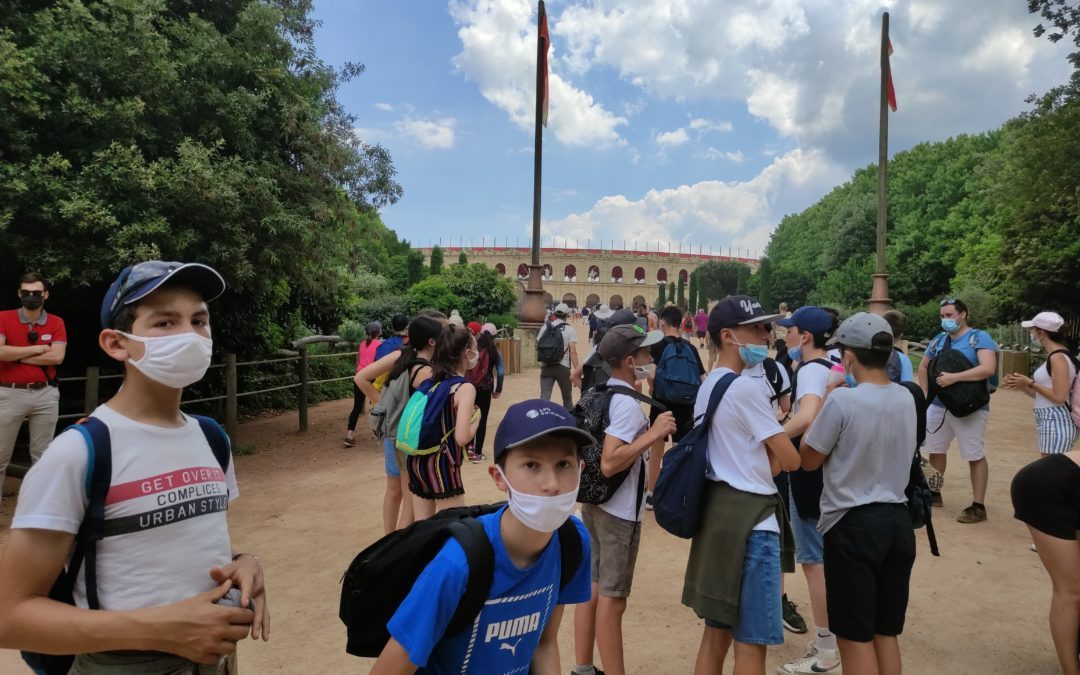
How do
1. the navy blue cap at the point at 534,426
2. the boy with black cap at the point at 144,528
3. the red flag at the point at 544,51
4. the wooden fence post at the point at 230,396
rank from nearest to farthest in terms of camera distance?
the boy with black cap at the point at 144,528 → the navy blue cap at the point at 534,426 → the wooden fence post at the point at 230,396 → the red flag at the point at 544,51

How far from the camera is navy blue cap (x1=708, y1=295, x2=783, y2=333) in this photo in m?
3.04

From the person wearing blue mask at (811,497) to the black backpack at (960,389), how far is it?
2.53 metres

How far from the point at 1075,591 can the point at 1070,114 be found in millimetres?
14345

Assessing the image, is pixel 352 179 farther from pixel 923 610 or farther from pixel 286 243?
pixel 923 610

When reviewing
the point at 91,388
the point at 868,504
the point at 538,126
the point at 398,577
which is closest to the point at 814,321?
the point at 868,504

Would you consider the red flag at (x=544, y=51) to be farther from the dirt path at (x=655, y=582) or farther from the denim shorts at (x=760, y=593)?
the denim shorts at (x=760, y=593)

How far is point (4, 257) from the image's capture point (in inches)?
257

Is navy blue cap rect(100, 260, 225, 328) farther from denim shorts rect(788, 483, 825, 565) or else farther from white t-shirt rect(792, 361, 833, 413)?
denim shorts rect(788, 483, 825, 565)

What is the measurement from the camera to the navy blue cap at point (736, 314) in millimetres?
3035

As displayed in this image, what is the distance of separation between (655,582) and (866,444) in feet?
8.12

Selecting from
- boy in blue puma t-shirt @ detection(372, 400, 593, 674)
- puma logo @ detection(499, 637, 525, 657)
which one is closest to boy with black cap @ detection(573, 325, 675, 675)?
boy in blue puma t-shirt @ detection(372, 400, 593, 674)

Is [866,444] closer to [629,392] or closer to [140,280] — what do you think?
[629,392]

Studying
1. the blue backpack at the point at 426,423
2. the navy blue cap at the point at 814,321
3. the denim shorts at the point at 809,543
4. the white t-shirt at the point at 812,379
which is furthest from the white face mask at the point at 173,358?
the navy blue cap at the point at 814,321

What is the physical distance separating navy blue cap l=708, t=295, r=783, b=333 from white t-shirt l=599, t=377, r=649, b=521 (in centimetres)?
56
